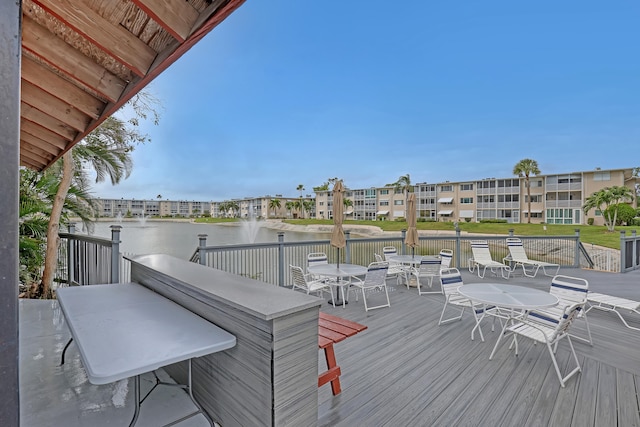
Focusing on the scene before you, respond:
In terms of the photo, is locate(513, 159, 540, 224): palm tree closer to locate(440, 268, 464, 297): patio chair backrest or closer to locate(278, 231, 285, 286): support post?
locate(440, 268, 464, 297): patio chair backrest

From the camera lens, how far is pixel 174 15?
5.26ft

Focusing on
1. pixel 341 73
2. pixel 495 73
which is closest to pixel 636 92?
pixel 495 73

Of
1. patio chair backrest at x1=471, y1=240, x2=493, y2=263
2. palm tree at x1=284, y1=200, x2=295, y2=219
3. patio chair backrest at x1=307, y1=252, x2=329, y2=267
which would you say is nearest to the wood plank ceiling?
patio chair backrest at x1=307, y1=252, x2=329, y2=267

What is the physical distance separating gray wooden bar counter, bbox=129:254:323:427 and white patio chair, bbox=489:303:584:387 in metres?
2.65

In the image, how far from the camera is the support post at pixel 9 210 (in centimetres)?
87

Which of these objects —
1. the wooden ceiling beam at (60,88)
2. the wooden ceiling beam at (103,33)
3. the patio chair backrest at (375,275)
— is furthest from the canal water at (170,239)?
the wooden ceiling beam at (103,33)

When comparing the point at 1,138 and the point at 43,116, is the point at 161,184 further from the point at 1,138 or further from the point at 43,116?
the point at 1,138

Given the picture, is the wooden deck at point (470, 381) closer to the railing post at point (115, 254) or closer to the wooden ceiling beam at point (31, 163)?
the railing post at point (115, 254)

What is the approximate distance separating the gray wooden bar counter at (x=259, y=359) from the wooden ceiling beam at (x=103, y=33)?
5.47ft

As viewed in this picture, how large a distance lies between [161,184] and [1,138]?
56976mm

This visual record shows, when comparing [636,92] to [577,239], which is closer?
[577,239]

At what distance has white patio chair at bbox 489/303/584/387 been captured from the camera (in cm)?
305

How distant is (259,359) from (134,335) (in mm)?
833

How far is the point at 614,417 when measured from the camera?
245 cm
